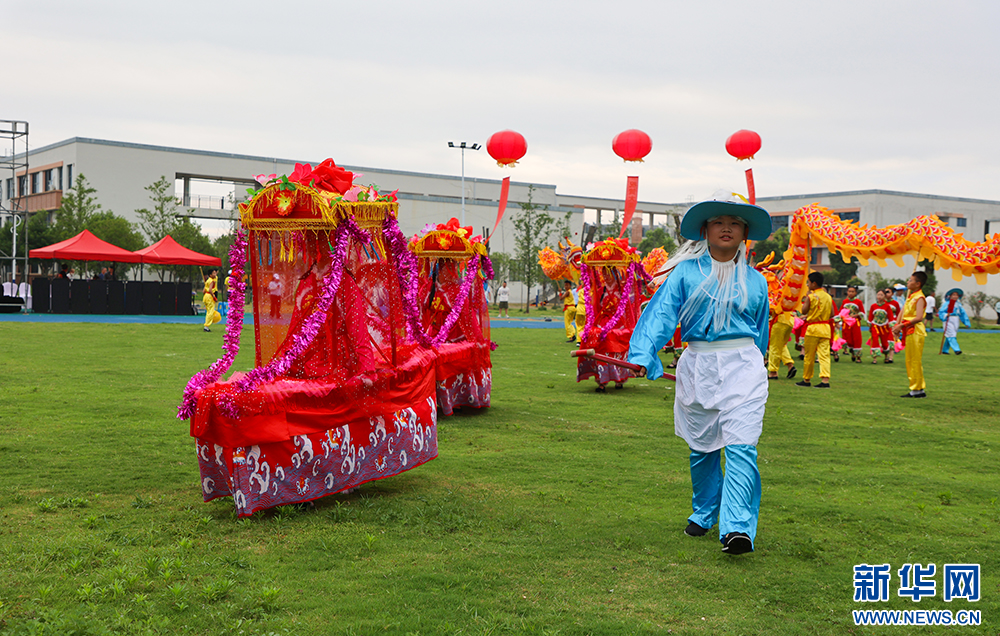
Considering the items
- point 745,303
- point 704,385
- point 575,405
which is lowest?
point 575,405

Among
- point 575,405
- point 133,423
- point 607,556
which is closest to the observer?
point 607,556

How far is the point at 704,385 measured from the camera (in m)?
4.75

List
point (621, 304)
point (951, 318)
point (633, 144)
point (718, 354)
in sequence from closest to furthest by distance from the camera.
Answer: point (718, 354), point (621, 304), point (633, 144), point (951, 318)

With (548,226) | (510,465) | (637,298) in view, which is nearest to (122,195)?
Answer: (548,226)

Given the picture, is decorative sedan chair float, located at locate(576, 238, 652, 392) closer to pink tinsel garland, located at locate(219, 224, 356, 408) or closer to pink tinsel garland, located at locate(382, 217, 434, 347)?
pink tinsel garland, located at locate(382, 217, 434, 347)

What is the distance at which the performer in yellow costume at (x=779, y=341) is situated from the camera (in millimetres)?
14180

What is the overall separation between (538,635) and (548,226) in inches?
1916

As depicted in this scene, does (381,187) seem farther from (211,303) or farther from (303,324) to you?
(303,324)

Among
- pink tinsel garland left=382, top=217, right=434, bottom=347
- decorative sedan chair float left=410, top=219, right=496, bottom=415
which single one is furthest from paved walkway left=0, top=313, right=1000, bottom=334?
pink tinsel garland left=382, top=217, right=434, bottom=347

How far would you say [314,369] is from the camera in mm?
5965

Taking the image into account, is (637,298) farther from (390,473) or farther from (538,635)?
(538,635)

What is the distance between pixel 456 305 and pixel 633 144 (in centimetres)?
515

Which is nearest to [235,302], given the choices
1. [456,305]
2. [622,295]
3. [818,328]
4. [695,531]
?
[695,531]

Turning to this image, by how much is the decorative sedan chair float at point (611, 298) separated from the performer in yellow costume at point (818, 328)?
307 centimetres
